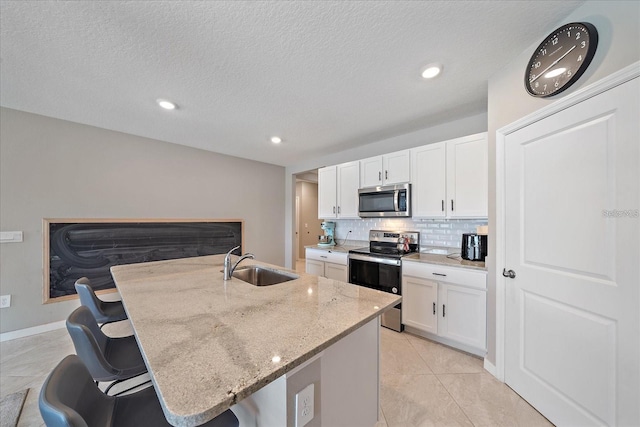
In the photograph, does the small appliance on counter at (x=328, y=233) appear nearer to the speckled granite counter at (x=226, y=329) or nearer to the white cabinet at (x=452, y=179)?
the white cabinet at (x=452, y=179)

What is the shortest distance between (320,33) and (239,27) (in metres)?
0.50

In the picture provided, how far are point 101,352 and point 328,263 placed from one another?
261 centimetres

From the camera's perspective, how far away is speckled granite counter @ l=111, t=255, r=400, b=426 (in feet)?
2.00

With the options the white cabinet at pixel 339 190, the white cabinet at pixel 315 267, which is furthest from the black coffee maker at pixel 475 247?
the white cabinet at pixel 315 267

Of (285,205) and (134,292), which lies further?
(285,205)

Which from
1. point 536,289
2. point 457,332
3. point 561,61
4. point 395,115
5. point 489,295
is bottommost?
point 457,332

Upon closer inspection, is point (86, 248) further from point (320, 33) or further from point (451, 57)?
point (451, 57)

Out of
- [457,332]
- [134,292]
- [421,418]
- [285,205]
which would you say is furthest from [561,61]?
[285,205]

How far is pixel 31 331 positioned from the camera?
262cm

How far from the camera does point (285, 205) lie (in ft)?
17.1

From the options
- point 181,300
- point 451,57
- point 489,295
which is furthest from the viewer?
point 489,295

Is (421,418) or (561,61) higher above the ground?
(561,61)

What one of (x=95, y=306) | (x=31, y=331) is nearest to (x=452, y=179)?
(x=95, y=306)

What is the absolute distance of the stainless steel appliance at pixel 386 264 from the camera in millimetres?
2707
